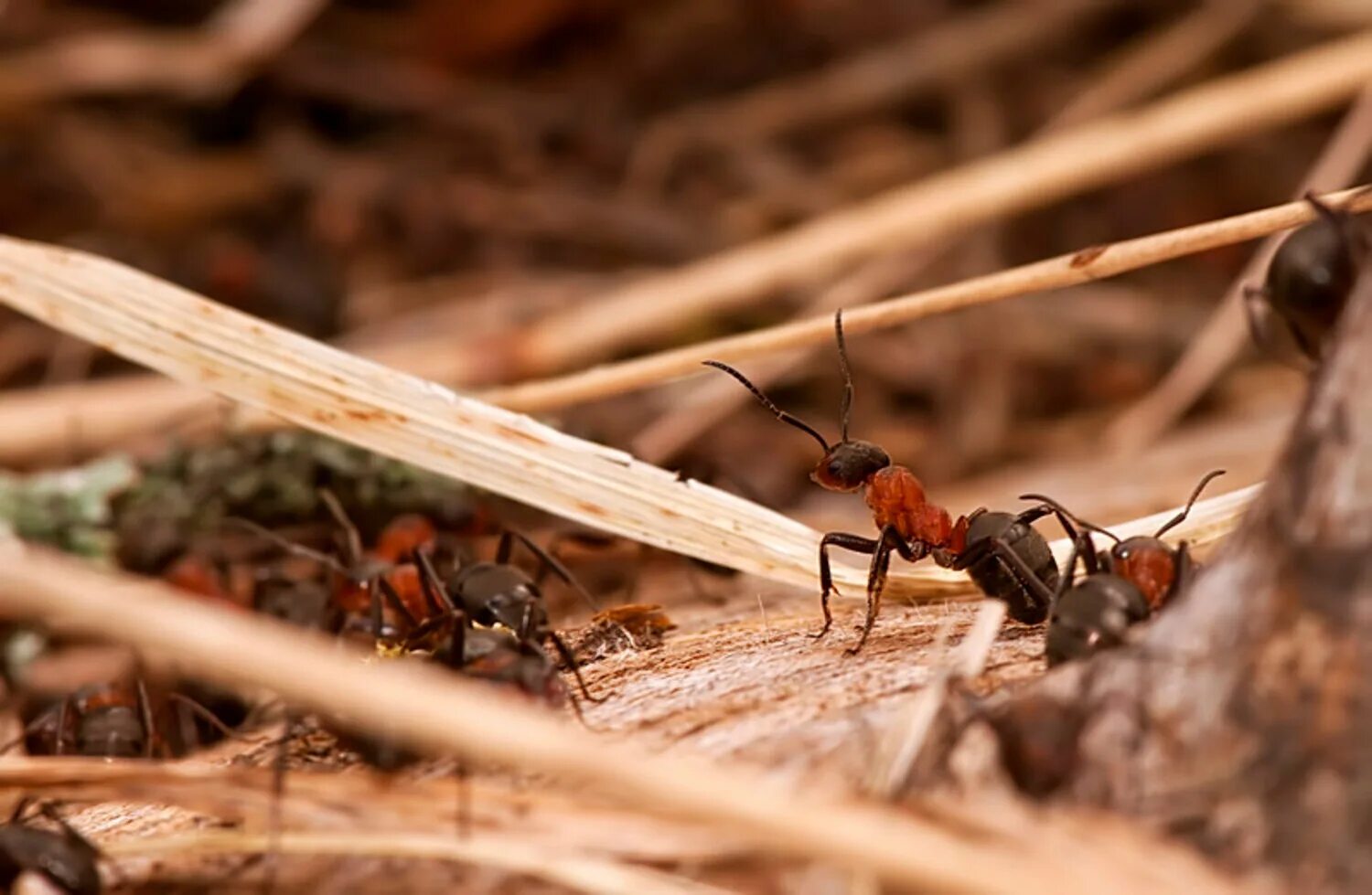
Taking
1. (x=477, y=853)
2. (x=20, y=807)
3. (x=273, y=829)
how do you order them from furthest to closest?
(x=20, y=807)
(x=273, y=829)
(x=477, y=853)

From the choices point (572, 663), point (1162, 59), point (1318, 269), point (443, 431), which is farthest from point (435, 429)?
point (1162, 59)

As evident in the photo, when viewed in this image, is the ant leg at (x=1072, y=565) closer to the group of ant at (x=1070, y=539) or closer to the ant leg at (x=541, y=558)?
the group of ant at (x=1070, y=539)

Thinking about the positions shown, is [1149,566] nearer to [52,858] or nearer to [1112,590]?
[1112,590]

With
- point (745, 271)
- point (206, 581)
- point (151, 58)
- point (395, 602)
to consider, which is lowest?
point (206, 581)

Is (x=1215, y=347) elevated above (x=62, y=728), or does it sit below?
above

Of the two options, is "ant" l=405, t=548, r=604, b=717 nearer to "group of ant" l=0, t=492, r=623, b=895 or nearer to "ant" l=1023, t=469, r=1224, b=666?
"group of ant" l=0, t=492, r=623, b=895

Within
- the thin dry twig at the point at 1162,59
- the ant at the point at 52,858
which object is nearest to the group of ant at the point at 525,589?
the ant at the point at 52,858

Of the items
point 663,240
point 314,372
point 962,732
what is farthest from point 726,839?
point 663,240
